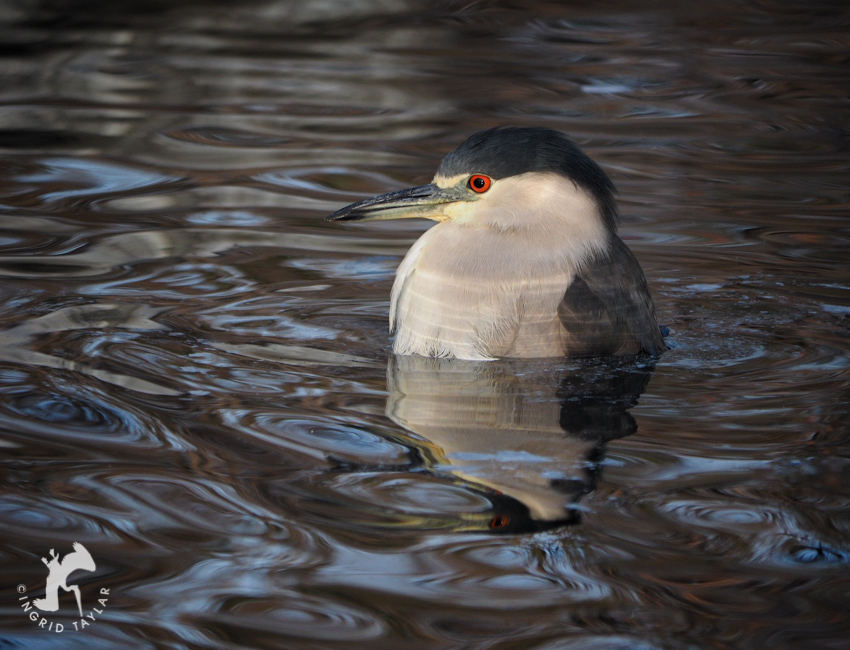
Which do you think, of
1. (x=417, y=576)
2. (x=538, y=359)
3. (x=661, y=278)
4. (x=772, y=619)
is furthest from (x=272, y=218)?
(x=772, y=619)

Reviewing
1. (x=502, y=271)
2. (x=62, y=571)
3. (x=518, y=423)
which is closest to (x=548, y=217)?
(x=502, y=271)

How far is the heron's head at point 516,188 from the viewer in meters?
5.08

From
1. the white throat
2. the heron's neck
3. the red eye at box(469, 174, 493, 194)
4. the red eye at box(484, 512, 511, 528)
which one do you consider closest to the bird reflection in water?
the red eye at box(484, 512, 511, 528)

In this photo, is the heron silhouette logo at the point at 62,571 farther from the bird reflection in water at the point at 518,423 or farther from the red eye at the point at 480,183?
the red eye at the point at 480,183

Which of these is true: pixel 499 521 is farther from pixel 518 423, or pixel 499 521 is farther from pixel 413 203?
pixel 413 203

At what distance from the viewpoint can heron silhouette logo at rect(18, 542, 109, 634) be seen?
308 centimetres

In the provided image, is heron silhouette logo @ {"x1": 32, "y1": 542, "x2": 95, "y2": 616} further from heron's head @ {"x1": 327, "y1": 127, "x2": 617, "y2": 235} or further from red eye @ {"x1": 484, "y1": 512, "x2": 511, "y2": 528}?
heron's head @ {"x1": 327, "y1": 127, "x2": 617, "y2": 235}

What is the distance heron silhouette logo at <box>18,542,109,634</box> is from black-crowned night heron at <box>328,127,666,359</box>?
6.94 ft

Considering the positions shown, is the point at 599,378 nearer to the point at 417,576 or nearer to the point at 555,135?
the point at 555,135

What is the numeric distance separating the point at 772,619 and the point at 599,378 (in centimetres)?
188

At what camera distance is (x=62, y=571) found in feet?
10.8

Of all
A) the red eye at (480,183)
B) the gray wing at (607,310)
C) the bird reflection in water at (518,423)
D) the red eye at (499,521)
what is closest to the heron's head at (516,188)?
the red eye at (480,183)

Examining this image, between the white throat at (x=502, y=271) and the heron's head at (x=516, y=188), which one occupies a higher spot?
the heron's head at (x=516, y=188)

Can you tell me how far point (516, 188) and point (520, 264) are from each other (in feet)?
1.34
